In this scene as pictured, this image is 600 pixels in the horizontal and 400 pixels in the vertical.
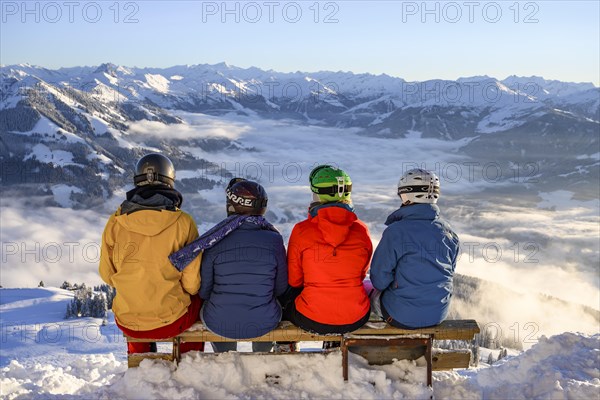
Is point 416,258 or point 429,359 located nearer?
point 416,258

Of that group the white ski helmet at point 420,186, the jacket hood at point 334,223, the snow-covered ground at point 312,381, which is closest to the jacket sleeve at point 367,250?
the jacket hood at point 334,223

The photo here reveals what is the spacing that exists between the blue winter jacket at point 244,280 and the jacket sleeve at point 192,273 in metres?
0.07

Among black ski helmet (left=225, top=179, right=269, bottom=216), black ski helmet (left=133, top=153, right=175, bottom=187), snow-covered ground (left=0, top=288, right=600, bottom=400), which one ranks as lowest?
snow-covered ground (left=0, top=288, right=600, bottom=400)

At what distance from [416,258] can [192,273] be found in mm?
2671

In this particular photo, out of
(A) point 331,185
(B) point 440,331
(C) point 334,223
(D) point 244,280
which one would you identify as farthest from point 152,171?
(B) point 440,331

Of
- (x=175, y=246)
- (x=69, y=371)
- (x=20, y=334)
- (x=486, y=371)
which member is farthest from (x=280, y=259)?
(x=20, y=334)

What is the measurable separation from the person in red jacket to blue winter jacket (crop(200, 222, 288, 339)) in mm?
283

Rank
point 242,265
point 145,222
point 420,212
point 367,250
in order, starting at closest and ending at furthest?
point 145,222 < point 242,265 < point 420,212 < point 367,250

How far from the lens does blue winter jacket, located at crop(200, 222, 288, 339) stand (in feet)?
19.3

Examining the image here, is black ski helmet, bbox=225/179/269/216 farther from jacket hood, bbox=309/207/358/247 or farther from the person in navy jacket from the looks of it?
jacket hood, bbox=309/207/358/247

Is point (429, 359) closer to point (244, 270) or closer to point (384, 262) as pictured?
point (384, 262)

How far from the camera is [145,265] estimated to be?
5855mm

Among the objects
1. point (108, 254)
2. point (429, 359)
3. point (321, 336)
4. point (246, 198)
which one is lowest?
point (429, 359)

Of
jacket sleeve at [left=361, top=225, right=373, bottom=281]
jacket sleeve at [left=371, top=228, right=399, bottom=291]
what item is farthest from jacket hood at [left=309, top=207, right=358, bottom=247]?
jacket sleeve at [left=371, top=228, right=399, bottom=291]
